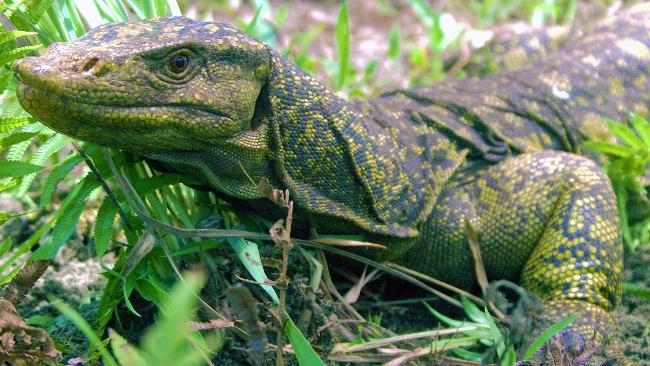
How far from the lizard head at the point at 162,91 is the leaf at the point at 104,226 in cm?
41

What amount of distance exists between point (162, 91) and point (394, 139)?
57.5 inches

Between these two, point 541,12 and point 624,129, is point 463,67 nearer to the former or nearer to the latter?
point 541,12

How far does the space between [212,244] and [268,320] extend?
46cm

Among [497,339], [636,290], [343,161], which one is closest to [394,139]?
[343,161]

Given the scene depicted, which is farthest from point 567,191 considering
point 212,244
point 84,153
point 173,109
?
point 84,153

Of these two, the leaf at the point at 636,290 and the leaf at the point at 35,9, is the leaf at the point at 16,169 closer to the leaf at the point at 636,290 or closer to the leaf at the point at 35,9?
the leaf at the point at 35,9

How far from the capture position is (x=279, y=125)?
3.54 metres

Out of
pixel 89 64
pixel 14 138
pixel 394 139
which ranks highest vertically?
pixel 89 64

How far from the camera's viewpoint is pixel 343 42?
5.70m

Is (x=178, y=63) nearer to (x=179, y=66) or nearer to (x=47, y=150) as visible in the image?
(x=179, y=66)

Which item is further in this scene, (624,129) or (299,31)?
(299,31)

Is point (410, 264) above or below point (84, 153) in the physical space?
below

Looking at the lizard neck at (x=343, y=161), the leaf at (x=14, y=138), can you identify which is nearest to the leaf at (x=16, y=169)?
the leaf at (x=14, y=138)

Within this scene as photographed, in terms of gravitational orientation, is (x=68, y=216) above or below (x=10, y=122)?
below
